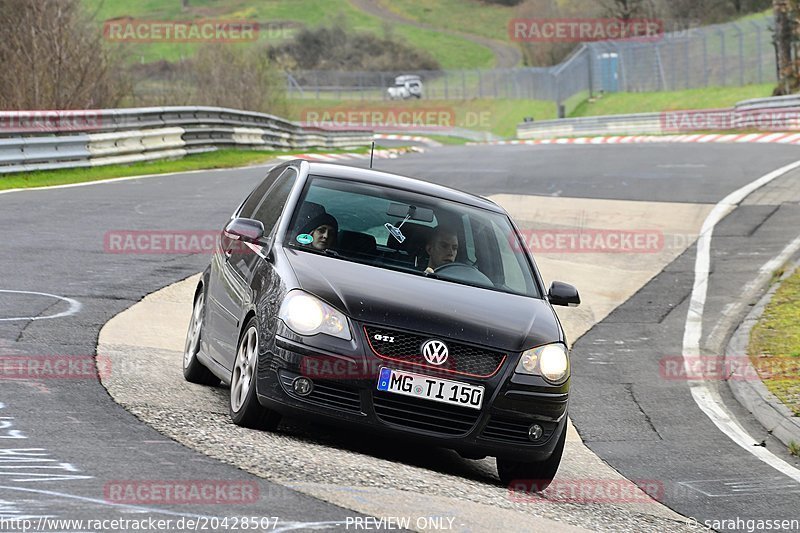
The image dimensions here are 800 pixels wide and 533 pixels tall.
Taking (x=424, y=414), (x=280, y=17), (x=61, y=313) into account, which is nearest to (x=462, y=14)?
(x=280, y=17)

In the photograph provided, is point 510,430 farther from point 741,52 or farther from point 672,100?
point 672,100

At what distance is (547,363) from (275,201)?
2.40m

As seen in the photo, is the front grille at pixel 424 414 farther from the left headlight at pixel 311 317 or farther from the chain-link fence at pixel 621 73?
the chain-link fence at pixel 621 73

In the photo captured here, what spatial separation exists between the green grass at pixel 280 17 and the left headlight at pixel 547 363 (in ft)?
372

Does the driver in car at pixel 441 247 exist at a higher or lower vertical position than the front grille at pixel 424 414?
higher

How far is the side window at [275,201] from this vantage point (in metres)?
8.58

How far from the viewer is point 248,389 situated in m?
7.41

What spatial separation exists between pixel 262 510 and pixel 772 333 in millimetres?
9287

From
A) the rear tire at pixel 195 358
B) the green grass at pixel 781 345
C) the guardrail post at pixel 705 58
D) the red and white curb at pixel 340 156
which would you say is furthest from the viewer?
the guardrail post at pixel 705 58

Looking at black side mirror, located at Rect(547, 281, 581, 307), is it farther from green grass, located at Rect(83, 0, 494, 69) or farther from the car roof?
green grass, located at Rect(83, 0, 494, 69)

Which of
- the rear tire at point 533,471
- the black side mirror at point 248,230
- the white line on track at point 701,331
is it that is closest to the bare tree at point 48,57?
the white line on track at point 701,331

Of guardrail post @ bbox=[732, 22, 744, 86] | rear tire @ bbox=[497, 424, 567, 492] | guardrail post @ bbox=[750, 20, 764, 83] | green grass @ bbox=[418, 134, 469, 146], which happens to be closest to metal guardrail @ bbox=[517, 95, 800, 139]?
green grass @ bbox=[418, 134, 469, 146]

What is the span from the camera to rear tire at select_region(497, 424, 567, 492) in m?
7.62

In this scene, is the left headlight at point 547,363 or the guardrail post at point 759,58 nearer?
the left headlight at point 547,363
